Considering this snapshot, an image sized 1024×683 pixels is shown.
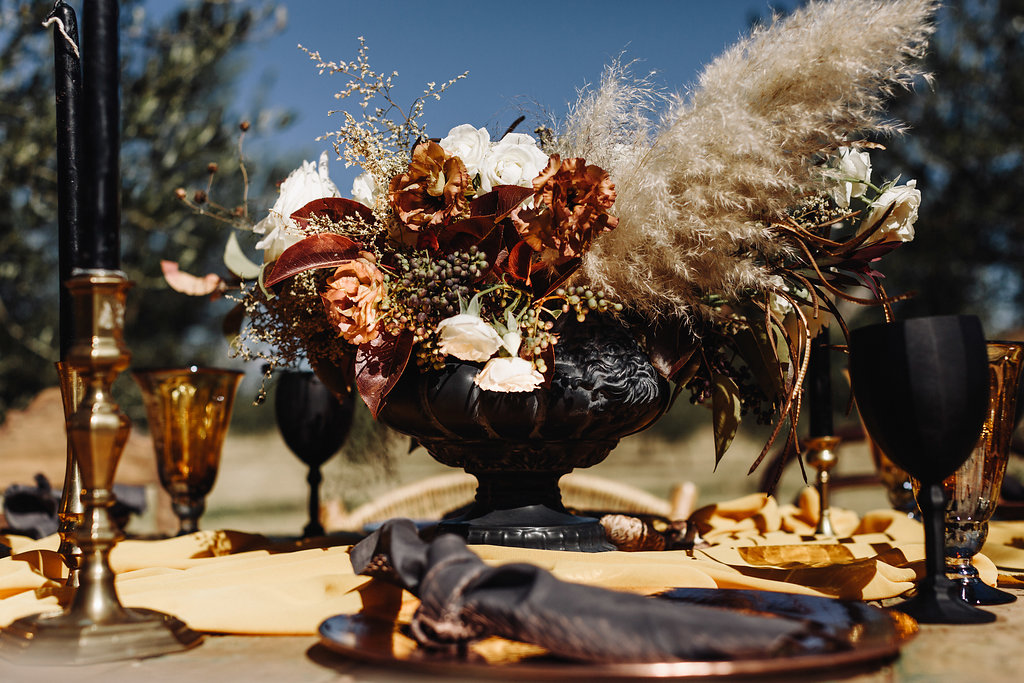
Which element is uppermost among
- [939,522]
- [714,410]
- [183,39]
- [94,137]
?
[183,39]

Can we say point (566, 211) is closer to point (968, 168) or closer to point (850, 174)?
point (850, 174)

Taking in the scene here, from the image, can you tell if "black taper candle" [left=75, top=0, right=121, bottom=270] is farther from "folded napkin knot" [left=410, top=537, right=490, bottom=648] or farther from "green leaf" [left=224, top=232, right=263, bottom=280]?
"green leaf" [left=224, top=232, right=263, bottom=280]

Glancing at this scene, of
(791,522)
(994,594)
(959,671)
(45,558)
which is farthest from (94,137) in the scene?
(791,522)

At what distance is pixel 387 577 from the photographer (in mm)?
757

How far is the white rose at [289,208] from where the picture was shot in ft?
3.56

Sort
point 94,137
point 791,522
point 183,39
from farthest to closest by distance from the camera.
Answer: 1. point 183,39
2. point 791,522
3. point 94,137

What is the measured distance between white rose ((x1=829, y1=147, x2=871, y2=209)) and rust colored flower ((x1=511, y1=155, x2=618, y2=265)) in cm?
35

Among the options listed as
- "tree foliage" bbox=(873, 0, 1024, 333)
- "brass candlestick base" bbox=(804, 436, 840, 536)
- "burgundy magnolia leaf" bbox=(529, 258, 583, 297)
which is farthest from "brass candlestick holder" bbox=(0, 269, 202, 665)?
"tree foliage" bbox=(873, 0, 1024, 333)

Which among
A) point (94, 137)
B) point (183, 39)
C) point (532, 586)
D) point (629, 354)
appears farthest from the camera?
point (183, 39)

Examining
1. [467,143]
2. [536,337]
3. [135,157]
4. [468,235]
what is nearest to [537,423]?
[536,337]

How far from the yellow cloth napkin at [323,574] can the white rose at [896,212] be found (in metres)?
0.40

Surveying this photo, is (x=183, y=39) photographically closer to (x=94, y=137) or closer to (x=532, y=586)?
(x=94, y=137)

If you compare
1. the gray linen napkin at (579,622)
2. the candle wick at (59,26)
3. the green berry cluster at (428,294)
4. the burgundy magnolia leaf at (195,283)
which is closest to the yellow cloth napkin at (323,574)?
the gray linen napkin at (579,622)

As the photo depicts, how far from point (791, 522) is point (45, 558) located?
1136 mm
